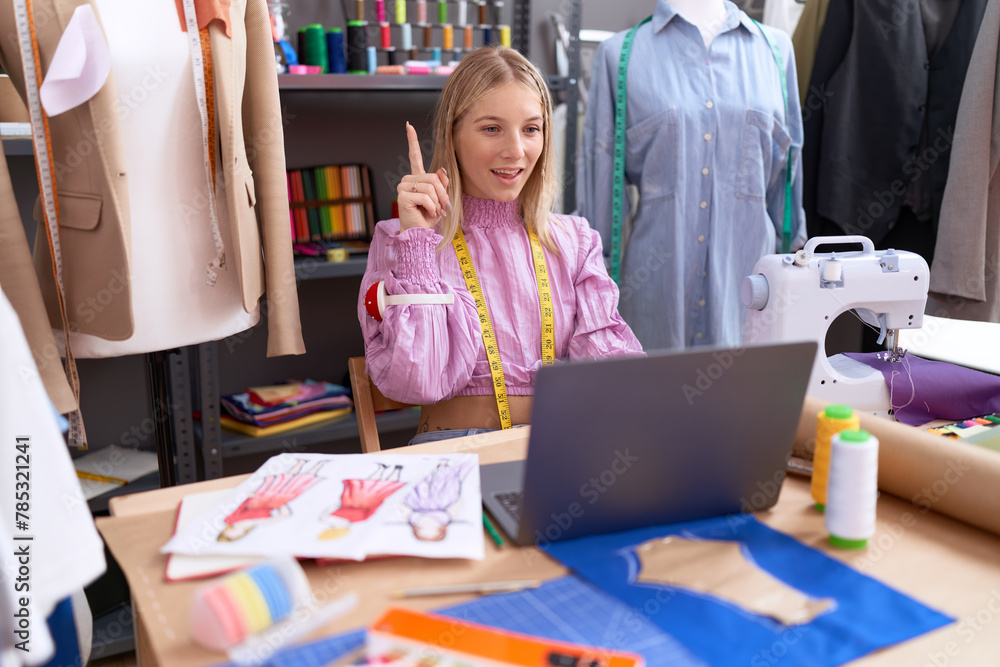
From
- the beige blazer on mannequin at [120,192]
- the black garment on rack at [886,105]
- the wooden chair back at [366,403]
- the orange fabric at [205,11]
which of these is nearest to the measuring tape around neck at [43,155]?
the beige blazer on mannequin at [120,192]

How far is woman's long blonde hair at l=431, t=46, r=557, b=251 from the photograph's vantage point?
174 centimetres

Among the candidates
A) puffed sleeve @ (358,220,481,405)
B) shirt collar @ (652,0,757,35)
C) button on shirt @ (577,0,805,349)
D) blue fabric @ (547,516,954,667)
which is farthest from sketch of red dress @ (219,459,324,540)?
shirt collar @ (652,0,757,35)

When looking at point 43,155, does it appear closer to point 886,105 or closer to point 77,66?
point 77,66

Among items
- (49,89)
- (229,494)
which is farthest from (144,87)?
(229,494)

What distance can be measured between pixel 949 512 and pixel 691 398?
0.39m

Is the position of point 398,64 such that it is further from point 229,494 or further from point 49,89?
point 229,494

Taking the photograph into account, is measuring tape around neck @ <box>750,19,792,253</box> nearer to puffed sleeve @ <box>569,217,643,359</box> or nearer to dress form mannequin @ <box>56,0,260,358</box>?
puffed sleeve @ <box>569,217,643,359</box>

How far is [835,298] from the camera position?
4.83ft

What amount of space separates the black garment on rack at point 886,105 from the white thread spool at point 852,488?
79.1 inches

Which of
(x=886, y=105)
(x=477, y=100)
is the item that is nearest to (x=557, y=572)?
(x=477, y=100)

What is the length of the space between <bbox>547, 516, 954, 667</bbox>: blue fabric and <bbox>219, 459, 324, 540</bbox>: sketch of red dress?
33 centimetres

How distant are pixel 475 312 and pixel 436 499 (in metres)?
0.71

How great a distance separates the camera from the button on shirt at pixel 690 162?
239 centimetres

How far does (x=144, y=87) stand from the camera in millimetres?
1639
